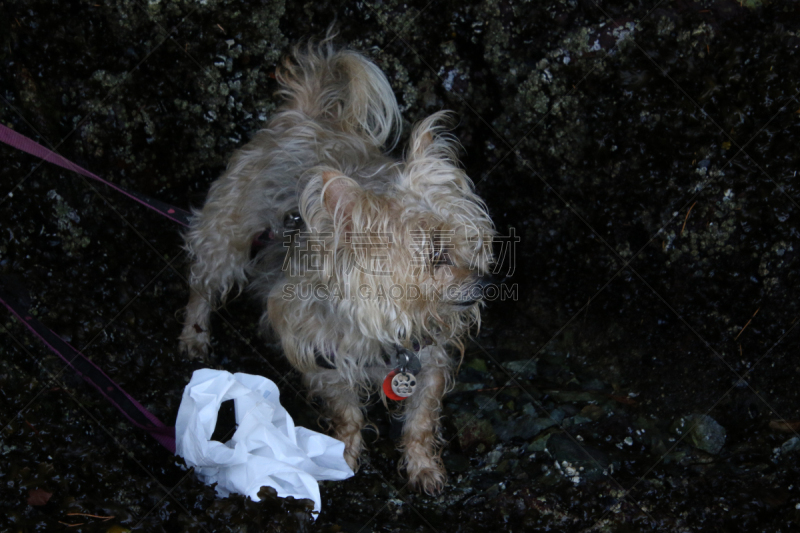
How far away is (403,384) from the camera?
3096 mm

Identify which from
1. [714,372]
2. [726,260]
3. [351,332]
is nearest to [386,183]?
[351,332]

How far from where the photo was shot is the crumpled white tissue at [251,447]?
8.75ft

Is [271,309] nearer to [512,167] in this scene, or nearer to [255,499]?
[255,499]

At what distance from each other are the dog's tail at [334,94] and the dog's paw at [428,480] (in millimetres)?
1959

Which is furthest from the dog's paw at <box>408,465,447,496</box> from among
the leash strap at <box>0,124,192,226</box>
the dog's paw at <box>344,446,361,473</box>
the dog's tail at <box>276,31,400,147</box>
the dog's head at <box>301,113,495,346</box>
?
the leash strap at <box>0,124,192,226</box>

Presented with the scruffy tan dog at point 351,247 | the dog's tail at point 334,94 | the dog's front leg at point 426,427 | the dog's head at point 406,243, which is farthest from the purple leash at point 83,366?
the dog's tail at point 334,94

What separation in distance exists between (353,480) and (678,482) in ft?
5.64

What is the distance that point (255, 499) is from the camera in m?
2.55

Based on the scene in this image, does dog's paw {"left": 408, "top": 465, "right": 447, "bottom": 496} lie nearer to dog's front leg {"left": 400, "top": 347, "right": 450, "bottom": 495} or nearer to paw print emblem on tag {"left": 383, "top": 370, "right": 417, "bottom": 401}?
dog's front leg {"left": 400, "top": 347, "right": 450, "bottom": 495}

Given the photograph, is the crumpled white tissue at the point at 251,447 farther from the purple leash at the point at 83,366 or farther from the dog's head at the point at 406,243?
the dog's head at the point at 406,243

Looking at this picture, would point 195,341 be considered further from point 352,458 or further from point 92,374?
point 352,458

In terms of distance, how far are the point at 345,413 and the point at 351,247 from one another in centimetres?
124

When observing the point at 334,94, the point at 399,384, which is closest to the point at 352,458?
the point at 399,384

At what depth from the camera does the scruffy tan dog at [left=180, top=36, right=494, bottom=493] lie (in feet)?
8.62
